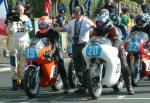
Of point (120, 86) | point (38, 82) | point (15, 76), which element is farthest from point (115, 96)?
point (15, 76)

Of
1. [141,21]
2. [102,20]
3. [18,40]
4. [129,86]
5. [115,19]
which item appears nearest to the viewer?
[102,20]

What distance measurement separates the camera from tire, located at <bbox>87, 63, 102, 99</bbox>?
12.1 m

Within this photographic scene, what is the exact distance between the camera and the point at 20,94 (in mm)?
13758

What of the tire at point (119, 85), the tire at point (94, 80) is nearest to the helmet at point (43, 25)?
the tire at point (94, 80)

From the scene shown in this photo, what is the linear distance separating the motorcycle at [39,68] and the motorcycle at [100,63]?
92 cm

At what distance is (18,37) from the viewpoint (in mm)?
Result: 14523

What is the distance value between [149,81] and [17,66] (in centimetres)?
370

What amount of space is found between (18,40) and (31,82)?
206 cm

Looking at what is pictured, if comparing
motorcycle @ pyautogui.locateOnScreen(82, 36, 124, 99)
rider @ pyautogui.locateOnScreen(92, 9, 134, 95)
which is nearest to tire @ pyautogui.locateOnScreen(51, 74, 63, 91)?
motorcycle @ pyautogui.locateOnScreen(82, 36, 124, 99)

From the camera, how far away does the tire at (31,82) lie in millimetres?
12547

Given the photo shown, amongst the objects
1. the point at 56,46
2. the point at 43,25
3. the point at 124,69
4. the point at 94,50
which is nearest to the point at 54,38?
the point at 56,46

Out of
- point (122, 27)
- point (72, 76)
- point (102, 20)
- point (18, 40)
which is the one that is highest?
point (122, 27)

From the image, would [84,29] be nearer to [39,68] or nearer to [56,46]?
[56,46]

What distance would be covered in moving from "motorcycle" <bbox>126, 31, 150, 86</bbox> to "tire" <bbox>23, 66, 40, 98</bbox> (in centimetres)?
287
